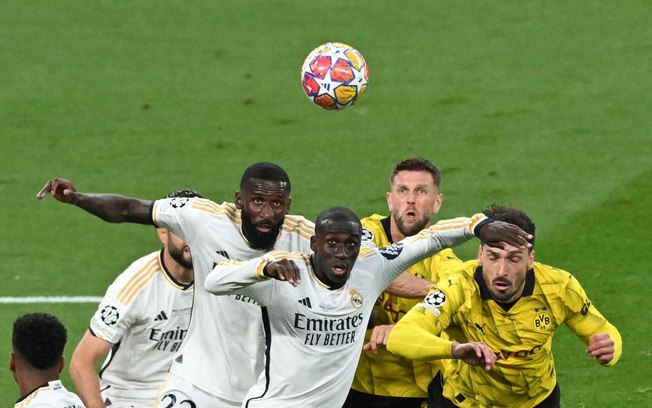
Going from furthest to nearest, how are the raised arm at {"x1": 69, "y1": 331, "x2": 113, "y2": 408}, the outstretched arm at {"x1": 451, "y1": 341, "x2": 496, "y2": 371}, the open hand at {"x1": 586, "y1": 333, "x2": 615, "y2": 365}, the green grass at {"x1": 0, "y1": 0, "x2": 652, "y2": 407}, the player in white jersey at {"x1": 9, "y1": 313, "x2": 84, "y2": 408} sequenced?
the green grass at {"x1": 0, "y1": 0, "x2": 652, "y2": 407}, the raised arm at {"x1": 69, "y1": 331, "x2": 113, "y2": 408}, the open hand at {"x1": 586, "y1": 333, "x2": 615, "y2": 365}, the outstretched arm at {"x1": 451, "y1": 341, "x2": 496, "y2": 371}, the player in white jersey at {"x1": 9, "y1": 313, "x2": 84, "y2": 408}

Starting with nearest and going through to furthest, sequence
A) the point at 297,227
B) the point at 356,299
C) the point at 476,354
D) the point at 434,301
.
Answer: the point at 476,354 → the point at 356,299 → the point at 434,301 → the point at 297,227

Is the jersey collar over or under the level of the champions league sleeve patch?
over

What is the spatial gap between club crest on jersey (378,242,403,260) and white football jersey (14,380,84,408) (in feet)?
7.51

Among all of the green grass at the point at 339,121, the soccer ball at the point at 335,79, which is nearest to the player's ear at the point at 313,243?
the soccer ball at the point at 335,79

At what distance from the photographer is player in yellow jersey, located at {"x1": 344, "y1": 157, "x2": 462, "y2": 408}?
10.7 m

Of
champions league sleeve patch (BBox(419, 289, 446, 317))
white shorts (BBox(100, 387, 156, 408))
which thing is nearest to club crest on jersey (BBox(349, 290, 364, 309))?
champions league sleeve patch (BBox(419, 289, 446, 317))

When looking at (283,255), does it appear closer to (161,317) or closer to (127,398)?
(161,317)

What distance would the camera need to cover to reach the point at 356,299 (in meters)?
9.45

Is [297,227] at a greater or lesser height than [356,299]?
greater

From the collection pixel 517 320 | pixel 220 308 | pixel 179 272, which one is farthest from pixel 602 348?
pixel 179 272

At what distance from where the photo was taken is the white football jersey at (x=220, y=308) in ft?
32.1

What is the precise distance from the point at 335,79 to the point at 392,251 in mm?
2779

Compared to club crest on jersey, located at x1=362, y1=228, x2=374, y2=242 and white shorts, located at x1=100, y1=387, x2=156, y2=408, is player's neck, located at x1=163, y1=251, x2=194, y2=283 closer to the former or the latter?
white shorts, located at x1=100, y1=387, x2=156, y2=408

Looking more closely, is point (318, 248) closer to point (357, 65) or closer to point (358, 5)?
point (357, 65)
